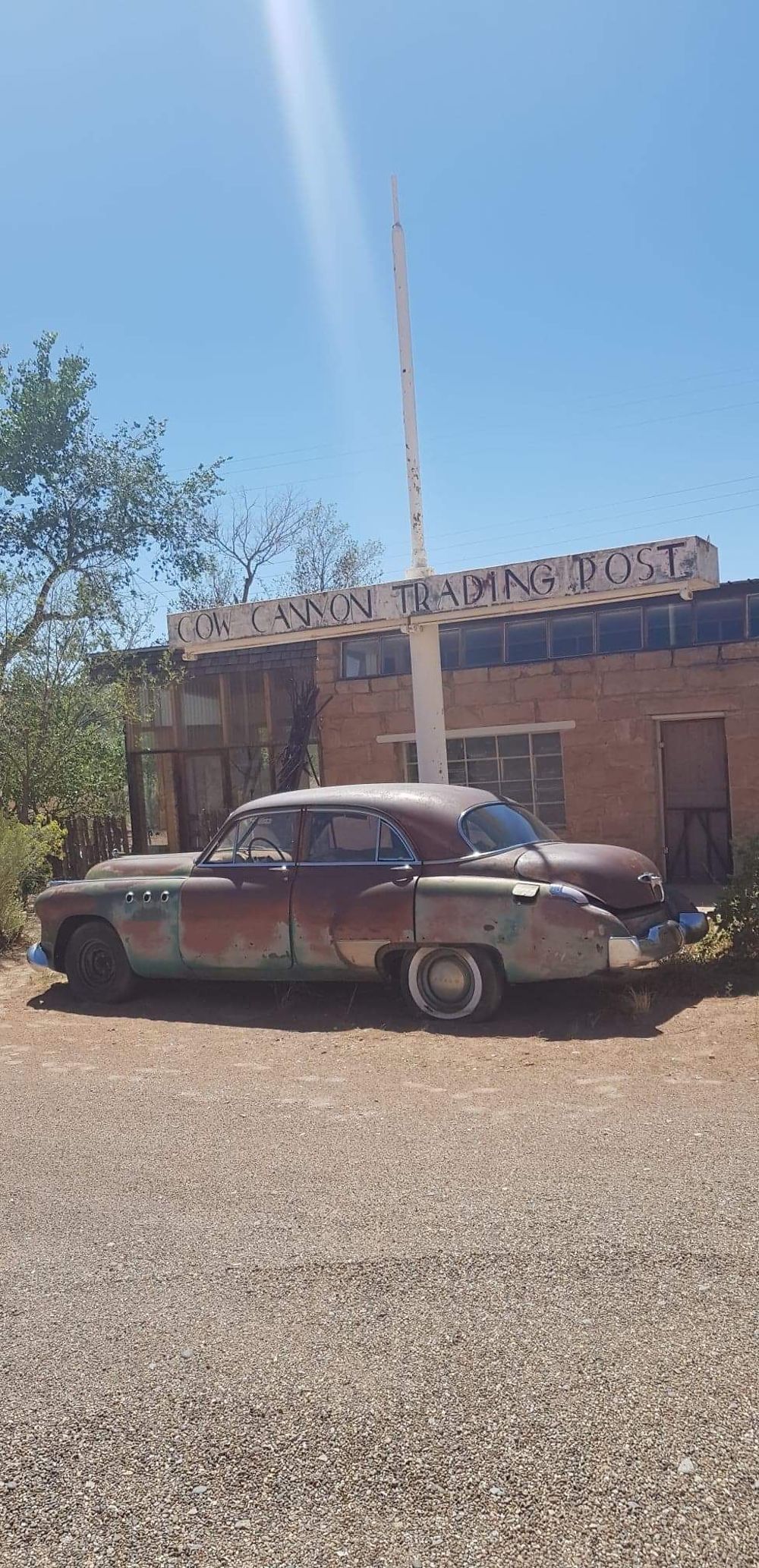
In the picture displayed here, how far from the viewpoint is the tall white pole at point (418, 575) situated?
384 inches

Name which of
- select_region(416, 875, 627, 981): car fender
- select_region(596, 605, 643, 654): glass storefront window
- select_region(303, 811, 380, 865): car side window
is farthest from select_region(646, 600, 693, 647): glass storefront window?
select_region(416, 875, 627, 981): car fender

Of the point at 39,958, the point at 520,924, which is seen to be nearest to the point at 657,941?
the point at 520,924

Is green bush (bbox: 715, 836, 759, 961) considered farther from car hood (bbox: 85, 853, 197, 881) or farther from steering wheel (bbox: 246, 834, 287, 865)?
car hood (bbox: 85, 853, 197, 881)

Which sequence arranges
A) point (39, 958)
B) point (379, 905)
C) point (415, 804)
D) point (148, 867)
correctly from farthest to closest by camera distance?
point (39, 958), point (148, 867), point (415, 804), point (379, 905)

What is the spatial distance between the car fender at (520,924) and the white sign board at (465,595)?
312 cm

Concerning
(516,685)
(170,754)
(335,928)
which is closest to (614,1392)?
(335,928)

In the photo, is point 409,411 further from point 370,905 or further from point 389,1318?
point 389,1318

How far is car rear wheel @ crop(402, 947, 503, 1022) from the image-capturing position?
6770 mm

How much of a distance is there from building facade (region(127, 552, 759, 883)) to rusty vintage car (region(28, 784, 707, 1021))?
514 centimetres

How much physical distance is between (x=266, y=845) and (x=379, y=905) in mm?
1056

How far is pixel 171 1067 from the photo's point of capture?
6.31 m

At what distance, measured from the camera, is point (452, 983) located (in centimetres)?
691

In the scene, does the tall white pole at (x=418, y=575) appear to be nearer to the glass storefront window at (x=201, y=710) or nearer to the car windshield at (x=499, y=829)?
the car windshield at (x=499, y=829)

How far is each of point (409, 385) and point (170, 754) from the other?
7.76m
